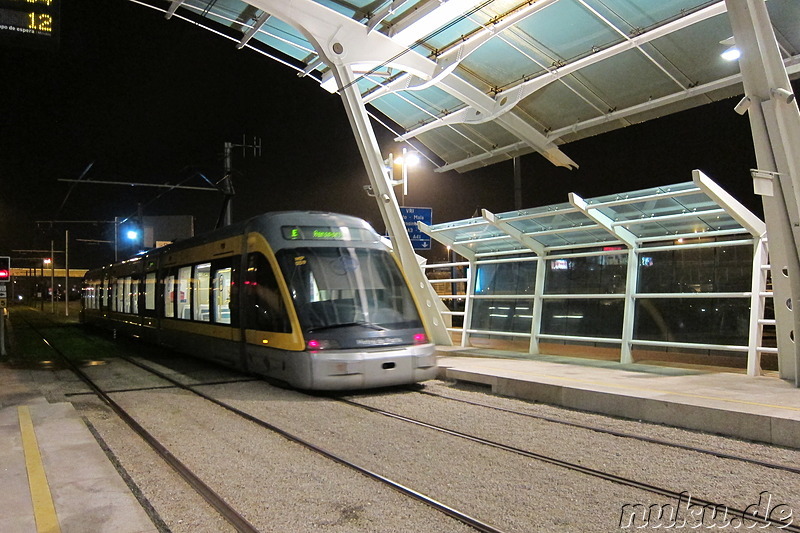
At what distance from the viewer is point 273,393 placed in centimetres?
985

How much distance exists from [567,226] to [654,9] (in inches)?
167

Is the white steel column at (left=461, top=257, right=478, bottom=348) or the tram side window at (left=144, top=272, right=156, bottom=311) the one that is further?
the tram side window at (left=144, top=272, right=156, bottom=311)

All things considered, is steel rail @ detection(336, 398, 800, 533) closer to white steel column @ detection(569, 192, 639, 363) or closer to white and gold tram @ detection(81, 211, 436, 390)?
white and gold tram @ detection(81, 211, 436, 390)

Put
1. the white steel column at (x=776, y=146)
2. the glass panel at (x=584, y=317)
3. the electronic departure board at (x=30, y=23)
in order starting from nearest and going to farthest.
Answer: the electronic departure board at (x=30, y=23) < the white steel column at (x=776, y=146) < the glass panel at (x=584, y=317)

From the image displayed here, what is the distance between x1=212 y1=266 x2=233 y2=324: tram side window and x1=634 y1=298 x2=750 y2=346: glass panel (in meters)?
7.51

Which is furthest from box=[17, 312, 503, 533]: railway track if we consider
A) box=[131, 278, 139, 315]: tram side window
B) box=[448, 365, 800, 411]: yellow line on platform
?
box=[131, 278, 139, 315]: tram side window

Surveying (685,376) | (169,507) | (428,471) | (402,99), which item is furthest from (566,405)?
(402,99)

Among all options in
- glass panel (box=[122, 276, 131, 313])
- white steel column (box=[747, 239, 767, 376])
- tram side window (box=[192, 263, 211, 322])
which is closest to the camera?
white steel column (box=[747, 239, 767, 376])

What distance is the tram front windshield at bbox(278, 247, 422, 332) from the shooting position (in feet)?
A: 30.7

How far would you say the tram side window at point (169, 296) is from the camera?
14.7 meters

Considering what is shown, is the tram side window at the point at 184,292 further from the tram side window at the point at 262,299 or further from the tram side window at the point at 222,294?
the tram side window at the point at 262,299

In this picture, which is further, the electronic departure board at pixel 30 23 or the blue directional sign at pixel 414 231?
the blue directional sign at pixel 414 231

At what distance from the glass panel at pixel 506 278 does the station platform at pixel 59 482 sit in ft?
31.0

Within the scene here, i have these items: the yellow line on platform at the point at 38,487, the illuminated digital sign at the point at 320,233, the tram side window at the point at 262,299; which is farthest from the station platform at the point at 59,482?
the illuminated digital sign at the point at 320,233
